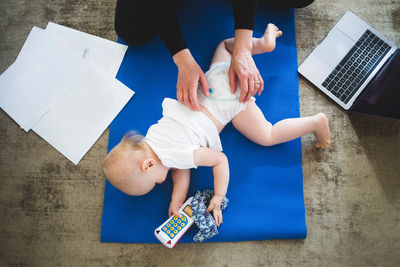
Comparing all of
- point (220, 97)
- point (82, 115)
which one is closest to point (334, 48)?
point (220, 97)

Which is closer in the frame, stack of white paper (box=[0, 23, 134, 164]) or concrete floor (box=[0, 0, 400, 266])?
concrete floor (box=[0, 0, 400, 266])

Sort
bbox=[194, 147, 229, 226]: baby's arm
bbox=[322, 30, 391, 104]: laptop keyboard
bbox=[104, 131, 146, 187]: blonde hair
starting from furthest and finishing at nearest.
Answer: bbox=[322, 30, 391, 104]: laptop keyboard
bbox=[194, 147, 229, 226]: baby's arm
bbox=[104, 131, 146, 187]: blonde hair

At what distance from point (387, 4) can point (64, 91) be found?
1.46 m

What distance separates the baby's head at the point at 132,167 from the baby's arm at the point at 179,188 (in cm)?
10

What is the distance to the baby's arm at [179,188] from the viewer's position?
Result: 910 millimetres

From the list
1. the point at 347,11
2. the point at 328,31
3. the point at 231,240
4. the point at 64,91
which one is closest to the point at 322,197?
the point at 231,240

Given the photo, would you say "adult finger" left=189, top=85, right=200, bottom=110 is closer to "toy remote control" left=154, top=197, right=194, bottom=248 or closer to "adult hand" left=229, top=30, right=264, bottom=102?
"adult hand" left=229, top=30, right=264, bottom=102

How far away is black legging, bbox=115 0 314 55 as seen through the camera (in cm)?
81

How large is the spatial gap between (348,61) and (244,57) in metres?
0.50

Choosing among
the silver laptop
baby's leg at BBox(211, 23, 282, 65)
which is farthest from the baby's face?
the silver laptop

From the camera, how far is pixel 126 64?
1077 millimetres

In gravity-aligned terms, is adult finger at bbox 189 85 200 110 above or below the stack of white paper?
above

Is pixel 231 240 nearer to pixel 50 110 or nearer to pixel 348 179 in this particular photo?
pixel 348 179

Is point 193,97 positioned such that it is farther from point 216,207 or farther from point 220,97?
point 216,207
